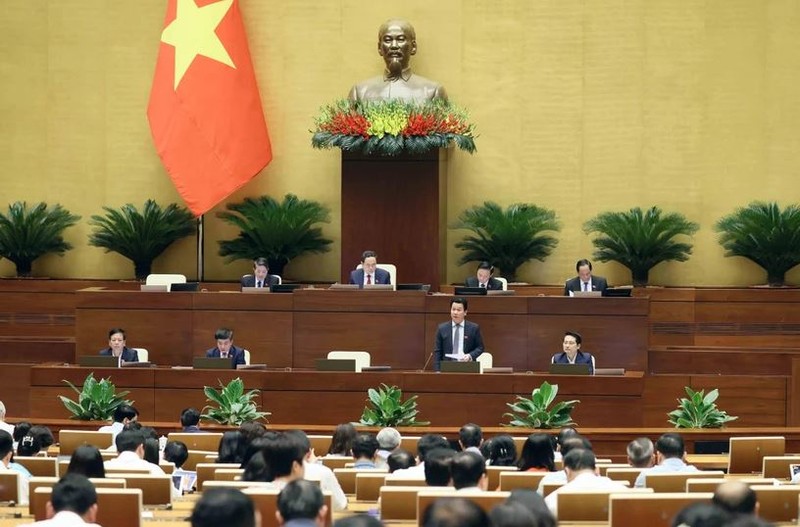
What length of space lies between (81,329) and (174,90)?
3.53 metres

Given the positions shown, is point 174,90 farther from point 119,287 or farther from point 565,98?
point 565,98

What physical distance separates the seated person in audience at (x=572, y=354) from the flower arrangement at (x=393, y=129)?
9.79 ft

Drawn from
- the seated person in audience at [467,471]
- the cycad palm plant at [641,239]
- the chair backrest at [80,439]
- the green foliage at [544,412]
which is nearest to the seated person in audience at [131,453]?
the chair backrest at [80,439]

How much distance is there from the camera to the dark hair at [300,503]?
5160mm

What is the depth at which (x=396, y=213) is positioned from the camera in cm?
1677

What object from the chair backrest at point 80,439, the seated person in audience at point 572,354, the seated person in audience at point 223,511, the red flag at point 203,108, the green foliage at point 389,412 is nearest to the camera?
the seated person in audience at point 223,511

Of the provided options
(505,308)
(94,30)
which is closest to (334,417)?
(505,308)

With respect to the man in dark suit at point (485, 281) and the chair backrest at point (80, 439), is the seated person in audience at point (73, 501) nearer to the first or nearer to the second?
the chair backrest at point (80, 439)

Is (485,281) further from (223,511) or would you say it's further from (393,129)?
(223,511)

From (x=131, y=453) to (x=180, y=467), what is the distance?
1158 mm

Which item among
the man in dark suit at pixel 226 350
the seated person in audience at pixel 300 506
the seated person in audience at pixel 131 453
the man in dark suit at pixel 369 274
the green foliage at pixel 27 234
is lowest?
the seated person in audience at pixel 131 453

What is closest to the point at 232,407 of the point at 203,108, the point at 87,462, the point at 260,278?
the point at 260,278

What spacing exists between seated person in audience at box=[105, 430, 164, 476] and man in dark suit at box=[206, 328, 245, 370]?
16.6 feet

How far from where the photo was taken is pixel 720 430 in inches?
498
